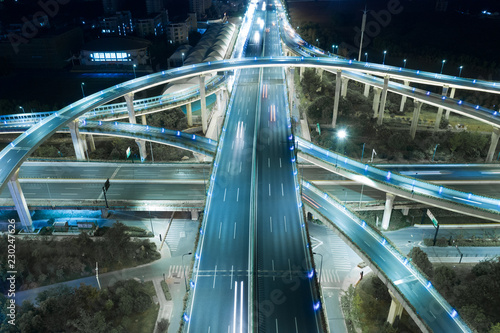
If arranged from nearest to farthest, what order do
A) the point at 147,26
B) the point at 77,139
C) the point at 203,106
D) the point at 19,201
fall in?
the point at 19,201
the point at 77,139
the point at 203,106
the point at 147,26

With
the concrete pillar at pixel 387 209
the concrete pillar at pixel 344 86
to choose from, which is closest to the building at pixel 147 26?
the concrete pillar at pixel 344 86

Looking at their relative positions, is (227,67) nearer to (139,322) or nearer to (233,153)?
(233,153)

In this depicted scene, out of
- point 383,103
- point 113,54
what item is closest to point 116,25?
point 113,54

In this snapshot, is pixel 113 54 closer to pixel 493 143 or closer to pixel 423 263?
pixel 493 143

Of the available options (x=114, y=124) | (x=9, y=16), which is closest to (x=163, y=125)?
(x=114, y=124)

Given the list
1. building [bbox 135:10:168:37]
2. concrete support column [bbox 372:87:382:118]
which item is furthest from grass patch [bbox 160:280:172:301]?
building [bbox 135:10:168:37]

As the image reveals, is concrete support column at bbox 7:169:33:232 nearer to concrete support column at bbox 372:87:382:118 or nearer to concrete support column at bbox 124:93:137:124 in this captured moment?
concrete support column at bbox 124:93:137:124
